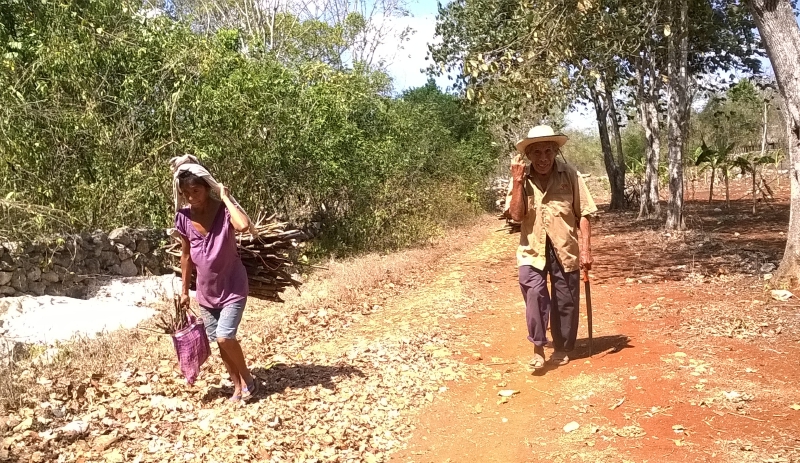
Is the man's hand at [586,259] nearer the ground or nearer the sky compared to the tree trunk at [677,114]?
nearer the ground

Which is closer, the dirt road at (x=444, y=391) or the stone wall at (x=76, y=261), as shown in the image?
the dirt road at (x=444, y=391)

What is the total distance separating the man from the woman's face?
2370 millimetres

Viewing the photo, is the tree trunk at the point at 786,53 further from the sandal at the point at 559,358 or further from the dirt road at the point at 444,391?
the sandal at the point at 559,358

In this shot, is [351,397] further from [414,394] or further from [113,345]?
[113,345]

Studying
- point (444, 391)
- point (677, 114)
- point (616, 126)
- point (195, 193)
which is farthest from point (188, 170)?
point (616, 126)

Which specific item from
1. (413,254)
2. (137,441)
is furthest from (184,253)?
(413,254)

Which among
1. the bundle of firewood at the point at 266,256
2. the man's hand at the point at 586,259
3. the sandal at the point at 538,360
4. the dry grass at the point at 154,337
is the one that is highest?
the bundle of firewood at the point at 266,256

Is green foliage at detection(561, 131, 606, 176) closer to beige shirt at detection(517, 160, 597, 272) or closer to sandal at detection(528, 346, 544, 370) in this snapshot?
beige shirt at detection(517, 160, 597, 272)

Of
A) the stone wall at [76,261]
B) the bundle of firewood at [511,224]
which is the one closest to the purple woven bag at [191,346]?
the bundle of firewood at [511,224]

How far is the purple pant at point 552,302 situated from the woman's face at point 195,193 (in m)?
2.60

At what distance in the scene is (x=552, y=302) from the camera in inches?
221

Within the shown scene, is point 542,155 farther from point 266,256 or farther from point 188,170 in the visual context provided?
point 188,170

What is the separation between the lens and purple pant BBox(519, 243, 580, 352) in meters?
5.38

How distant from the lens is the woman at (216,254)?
180 inches
